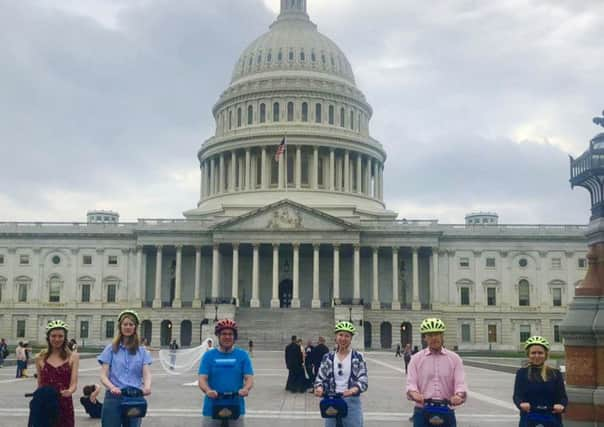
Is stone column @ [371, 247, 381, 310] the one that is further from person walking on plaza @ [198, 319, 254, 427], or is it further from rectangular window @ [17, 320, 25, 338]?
person walking on plaza @ [198, 319, 254, 427]

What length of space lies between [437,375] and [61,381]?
5.27 meters

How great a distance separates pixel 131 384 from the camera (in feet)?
39.8

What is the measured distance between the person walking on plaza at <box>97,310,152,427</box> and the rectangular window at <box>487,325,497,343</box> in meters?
89.3

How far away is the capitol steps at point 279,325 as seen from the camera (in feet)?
272

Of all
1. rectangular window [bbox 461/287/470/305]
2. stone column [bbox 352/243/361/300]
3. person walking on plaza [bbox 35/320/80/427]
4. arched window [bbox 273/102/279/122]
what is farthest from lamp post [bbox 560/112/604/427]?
arched window [bbox 273/102/279/122]

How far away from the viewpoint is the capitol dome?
110 m

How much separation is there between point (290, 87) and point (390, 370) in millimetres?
70470

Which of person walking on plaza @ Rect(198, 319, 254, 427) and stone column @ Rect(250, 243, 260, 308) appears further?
stone column @ Rect(250, 243, 260, 308)

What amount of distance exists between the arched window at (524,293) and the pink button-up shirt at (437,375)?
89964 mm

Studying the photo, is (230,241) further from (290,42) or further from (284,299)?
(290,42)

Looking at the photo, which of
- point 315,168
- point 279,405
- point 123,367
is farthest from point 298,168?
point 123,367

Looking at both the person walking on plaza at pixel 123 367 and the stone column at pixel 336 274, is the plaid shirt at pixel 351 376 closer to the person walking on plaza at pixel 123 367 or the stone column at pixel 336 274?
the person walking on plaza at pixel 123 367

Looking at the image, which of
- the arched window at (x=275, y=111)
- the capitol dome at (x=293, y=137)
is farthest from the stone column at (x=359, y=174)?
the arched window at (x=275, y=111)

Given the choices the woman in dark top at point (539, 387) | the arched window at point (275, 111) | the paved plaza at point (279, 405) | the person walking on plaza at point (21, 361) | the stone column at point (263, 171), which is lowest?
the paved plaza at point (279, 405)
